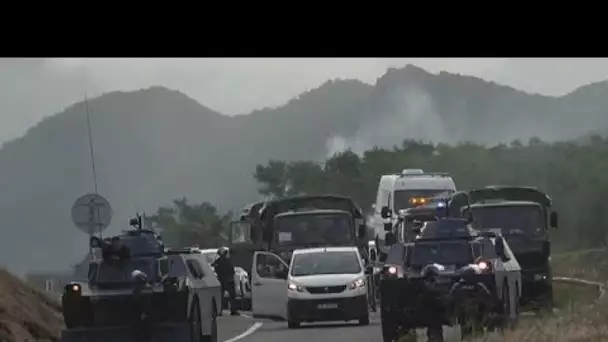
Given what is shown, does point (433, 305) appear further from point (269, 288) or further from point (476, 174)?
point (476, 174)

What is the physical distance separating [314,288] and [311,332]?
717mm

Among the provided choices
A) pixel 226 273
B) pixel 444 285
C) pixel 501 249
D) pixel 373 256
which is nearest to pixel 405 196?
pixel 373 256

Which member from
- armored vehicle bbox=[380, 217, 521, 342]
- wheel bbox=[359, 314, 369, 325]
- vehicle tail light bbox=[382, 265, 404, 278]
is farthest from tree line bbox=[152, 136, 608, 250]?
vehicle tail light bbox=[382, 265, 404, 278]

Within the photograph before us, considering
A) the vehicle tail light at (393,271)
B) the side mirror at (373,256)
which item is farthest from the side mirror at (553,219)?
the vehicle tail light at (393,271)

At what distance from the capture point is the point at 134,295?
18.4 metres

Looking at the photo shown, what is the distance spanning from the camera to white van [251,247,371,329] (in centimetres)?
2278

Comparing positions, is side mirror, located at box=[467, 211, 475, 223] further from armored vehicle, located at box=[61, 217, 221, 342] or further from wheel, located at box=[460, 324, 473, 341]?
armored vehicle, located at box=[61, 217, 221, 342]

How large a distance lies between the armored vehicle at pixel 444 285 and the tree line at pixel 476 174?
5.79 m

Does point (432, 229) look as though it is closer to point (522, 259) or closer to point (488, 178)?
point (522, 259)

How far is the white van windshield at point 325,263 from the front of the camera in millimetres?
23328

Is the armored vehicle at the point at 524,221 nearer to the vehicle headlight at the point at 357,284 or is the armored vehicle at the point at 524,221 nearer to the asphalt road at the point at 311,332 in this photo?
the vehicle headlight at the point at 357,284

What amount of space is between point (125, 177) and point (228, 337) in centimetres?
320
